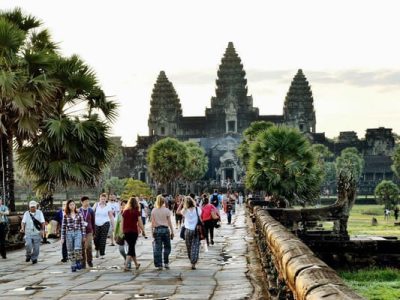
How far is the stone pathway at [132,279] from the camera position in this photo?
11.7 meters

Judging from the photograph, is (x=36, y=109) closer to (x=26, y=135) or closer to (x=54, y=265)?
(x=26, y=135)

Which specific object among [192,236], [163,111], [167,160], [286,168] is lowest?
[192,236]

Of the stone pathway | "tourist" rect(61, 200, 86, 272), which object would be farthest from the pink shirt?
"tourist" rect(61, 200, 86, 272)

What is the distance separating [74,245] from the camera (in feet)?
50.6

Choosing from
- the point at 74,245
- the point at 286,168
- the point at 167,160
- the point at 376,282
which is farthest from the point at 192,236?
the point at 167,160

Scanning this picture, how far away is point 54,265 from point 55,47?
37.5 feet

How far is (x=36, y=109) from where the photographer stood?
2392 centimetres

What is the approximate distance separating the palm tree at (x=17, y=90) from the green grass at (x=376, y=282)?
9622 mm

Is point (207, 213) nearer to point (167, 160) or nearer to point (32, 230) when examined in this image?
point (32, 230)

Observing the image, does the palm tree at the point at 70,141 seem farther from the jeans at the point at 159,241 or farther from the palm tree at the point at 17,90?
the jeans at the point at 159,241

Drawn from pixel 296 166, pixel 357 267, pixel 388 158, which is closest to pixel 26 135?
pixel 357 267

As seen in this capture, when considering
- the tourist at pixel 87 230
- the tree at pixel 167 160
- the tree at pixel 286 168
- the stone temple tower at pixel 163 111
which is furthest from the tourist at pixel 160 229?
the stone temple tower at pixel 163 111

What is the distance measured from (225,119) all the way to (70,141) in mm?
116397

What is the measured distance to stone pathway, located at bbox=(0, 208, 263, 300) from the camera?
461 inches
